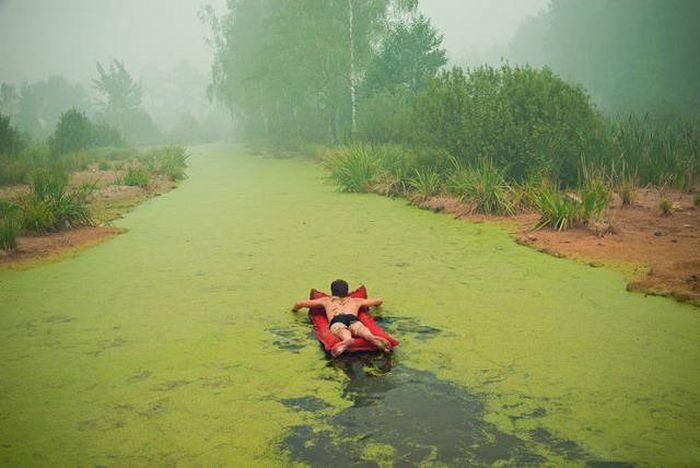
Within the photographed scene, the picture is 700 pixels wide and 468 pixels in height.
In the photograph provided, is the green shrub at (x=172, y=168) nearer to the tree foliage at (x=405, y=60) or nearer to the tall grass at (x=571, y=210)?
the tree foliage at (x=405, y=60)

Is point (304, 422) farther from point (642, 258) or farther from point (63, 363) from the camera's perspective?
point (642, 258)

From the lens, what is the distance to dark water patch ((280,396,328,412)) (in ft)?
9.50

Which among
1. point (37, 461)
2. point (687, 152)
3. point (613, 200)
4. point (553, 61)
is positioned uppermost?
point (553, 61)

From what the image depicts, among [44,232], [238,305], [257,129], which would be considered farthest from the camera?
[257,129]

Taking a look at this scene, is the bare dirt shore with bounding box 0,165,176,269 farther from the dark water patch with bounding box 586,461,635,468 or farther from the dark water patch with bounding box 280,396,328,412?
the dark water patch with bounding box 586,461,635,468

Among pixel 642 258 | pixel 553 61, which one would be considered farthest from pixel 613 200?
pixel 553 61

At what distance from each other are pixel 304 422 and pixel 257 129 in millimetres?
33493

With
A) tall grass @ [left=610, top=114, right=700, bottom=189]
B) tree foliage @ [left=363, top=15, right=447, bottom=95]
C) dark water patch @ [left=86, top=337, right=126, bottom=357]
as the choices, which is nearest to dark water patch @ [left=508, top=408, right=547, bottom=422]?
dark water patch @ [left=86, top=337, right=126, bottom=357]

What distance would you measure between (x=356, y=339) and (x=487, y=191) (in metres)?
5.21

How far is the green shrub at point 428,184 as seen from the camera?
9.25 m

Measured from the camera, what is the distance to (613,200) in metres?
7.72

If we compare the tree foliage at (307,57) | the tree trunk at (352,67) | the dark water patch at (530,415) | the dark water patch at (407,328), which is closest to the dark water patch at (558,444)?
the dark water patch at (530,415)

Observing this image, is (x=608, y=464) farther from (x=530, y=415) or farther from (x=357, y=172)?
(x=357, y=172)

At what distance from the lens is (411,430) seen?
2643 mm
